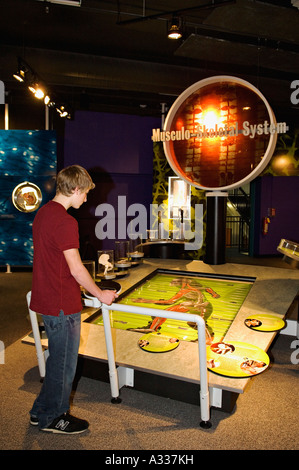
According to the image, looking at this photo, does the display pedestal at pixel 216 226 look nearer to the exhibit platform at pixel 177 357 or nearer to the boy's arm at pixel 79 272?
the exhibit platform at pixel 177 357

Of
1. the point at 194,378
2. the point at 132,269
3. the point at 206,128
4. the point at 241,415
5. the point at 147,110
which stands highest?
the point at 147,110

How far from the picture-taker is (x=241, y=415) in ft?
7.27

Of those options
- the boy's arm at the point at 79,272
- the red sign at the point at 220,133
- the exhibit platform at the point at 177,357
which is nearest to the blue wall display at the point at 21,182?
the red sign at the point at 220,133

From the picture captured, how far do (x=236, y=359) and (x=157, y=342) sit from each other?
1.70 feet

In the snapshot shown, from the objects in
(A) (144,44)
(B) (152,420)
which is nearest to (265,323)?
(B) (152,420)

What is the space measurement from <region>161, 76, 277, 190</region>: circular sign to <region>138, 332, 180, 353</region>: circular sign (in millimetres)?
1960

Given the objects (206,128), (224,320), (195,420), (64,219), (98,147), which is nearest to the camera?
(64,219)

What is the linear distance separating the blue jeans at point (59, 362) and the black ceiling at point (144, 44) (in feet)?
12.6

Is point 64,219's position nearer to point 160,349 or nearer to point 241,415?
point 160,349

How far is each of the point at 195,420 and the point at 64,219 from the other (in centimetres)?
143

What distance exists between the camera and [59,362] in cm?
190

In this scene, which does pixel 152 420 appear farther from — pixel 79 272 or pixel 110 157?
pixel 110 157

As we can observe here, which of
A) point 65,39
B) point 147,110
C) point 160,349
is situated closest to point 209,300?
point 160,349

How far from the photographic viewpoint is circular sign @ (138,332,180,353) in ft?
7.38
